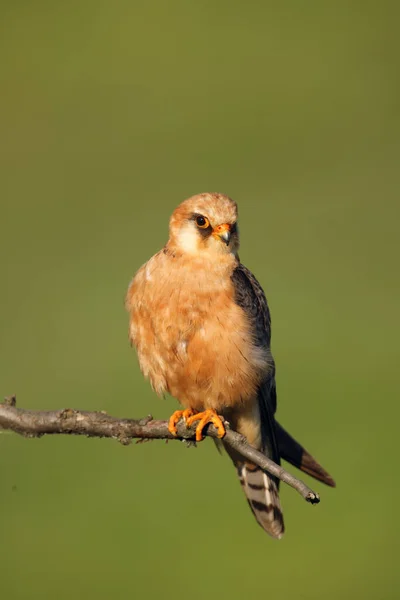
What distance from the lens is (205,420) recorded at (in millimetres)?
5371

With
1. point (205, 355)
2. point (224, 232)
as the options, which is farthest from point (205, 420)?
point (224, 232)

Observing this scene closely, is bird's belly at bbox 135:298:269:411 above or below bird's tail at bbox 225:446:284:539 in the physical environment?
above

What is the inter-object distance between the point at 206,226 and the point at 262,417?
1.17 meters

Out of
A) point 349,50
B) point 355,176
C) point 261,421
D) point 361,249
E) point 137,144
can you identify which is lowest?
point 261,421

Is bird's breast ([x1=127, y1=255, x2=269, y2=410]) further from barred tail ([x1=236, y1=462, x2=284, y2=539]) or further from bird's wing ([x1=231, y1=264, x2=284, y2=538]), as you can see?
barred tail ([x1=236, y1=462, x2=284, y2=539])

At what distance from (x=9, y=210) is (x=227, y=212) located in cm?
1004

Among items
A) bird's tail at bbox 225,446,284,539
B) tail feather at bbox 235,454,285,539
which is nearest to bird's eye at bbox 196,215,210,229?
bird's tail at bbox 225,446,284,539

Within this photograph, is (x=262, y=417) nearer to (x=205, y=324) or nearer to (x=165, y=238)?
(x=205, y=324)

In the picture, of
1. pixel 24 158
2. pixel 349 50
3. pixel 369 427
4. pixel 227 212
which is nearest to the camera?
pixel 227 212

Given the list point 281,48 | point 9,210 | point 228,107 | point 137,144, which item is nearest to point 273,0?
point 281,48

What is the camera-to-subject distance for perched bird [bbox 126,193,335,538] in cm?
542

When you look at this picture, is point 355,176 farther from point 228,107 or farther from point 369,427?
point 369,427

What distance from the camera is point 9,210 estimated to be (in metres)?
15.2

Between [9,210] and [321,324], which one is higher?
[9,210]
